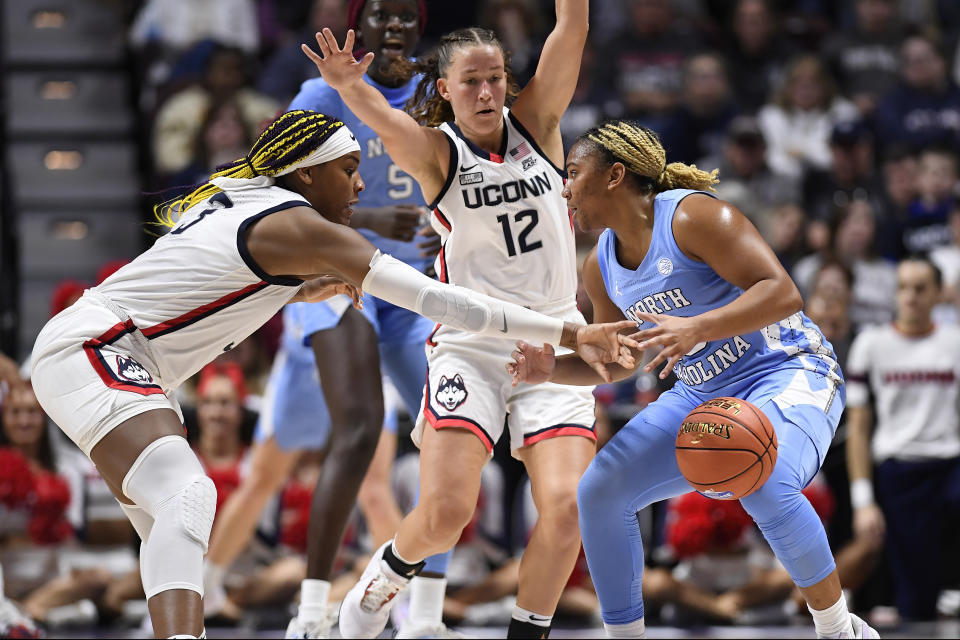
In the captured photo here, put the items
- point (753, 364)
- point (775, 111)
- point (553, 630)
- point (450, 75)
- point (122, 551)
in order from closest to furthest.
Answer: point (753, 364) < point (450, 75) < point (553, 630) < point (122, 551) < point (775, 111)

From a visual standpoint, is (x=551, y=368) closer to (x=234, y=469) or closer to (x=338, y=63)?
(x=338, y=63)

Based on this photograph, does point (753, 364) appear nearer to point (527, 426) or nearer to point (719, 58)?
point (527, 426)

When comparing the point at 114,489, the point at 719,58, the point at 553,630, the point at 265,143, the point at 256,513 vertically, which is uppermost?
the point at 719,58

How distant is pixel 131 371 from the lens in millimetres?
3688

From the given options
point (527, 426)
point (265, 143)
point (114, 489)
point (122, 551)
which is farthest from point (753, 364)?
point (122, 551)

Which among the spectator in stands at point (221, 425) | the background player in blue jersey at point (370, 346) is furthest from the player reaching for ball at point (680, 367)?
the spectator in stands at point (221, 425)

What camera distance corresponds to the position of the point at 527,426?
4512 mm

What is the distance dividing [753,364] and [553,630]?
2.41 meters

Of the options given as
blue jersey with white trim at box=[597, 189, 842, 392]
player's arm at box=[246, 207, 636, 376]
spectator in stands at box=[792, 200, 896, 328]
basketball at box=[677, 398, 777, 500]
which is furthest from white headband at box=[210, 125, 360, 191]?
spectator in stands at box=[792, 200, 896, 328]

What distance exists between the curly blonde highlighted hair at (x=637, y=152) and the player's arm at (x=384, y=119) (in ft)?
1.72

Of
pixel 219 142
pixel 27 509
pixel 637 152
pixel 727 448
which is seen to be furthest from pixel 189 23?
pixel 727 448

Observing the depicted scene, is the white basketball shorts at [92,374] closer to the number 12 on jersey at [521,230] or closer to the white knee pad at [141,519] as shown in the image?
the white knee pad at [141,519]

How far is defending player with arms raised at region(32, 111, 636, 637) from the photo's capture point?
3.51 metres

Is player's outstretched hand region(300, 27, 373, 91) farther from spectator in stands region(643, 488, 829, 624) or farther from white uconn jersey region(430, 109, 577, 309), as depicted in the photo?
spectator in stands region(643, 488, 829, 624)
